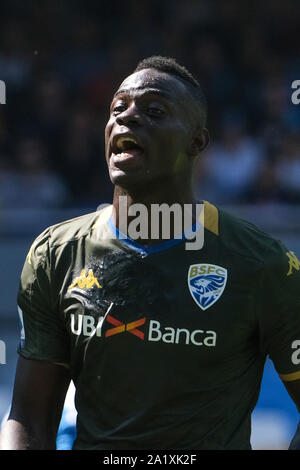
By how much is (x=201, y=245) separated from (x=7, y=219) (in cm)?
573

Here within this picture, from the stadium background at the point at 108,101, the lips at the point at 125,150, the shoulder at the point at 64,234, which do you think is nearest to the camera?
the lips at the point at 125,150

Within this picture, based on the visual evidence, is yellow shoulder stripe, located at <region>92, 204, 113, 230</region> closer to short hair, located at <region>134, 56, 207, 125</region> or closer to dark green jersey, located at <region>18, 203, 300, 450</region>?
dark green jersey, located at <region>18, 203, 300, 450</region>

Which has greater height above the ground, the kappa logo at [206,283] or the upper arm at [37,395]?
the kappa logo at [206,283]

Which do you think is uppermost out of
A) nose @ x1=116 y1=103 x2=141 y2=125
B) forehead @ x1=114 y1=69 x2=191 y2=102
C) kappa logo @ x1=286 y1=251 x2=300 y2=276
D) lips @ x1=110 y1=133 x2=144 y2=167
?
forehead @ x1=114 y1=69 x2=191 y2=102

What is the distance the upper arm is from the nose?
→ 0.91 m

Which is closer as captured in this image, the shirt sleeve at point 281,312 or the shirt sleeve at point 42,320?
the shirt sleeve at point 281,312

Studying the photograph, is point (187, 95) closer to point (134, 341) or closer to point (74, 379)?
point (134, 341)

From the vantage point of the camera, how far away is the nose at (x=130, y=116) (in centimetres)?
301

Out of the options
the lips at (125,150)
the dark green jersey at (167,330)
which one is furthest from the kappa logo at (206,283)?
the lips at (125,150)

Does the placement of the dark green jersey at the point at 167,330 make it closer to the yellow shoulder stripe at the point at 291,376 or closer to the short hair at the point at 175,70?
the yellow shoulder stripe at the point at 291,376

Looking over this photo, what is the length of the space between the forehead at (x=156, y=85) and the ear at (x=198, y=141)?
0.47 ft

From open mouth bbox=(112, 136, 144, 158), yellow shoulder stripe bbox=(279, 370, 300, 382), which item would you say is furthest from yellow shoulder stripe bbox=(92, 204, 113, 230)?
yellow shoulder stripe bbox=(279, 370, 300, 382)

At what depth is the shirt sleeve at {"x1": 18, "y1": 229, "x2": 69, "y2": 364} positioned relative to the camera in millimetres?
3139

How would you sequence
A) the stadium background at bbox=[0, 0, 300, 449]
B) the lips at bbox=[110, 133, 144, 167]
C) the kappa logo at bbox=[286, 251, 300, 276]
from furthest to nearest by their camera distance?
the stadium background at bbox=[0, 0, 300, 449] < the kappa logo at bbox=[286, 251, 300, 276] < the lips at bbox=[110, 133, 144, 167]
